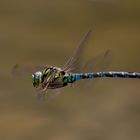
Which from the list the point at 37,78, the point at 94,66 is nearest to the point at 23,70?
the point at 37,78

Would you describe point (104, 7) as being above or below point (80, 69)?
above

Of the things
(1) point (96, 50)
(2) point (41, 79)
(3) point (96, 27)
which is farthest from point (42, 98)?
(3) point (96, 27)

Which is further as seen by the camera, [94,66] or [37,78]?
[94,66]

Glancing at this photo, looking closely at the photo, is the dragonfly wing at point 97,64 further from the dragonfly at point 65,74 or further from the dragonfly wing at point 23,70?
the dragonfly wing at point 23,70

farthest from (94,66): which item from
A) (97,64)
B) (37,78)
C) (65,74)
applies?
(37,78)

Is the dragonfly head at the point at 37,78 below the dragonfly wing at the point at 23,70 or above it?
below

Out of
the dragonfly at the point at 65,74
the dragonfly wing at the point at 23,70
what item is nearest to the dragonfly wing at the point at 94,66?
the dragonfly at the point at 65,74

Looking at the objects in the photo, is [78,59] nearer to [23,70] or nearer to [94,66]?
[94,66]

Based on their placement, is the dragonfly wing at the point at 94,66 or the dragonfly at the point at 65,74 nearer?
the dragonfly at the point at 65,74

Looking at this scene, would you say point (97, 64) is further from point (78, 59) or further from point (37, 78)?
point (37, 78)

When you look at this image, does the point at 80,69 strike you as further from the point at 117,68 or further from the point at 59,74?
the point at 117,68

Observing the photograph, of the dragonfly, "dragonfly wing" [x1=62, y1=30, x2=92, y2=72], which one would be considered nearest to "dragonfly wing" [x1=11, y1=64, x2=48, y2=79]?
the dragonfly
